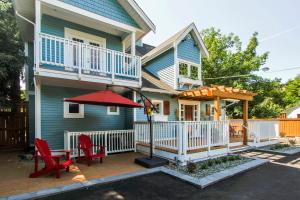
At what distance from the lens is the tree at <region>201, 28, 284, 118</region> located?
21.1 metres

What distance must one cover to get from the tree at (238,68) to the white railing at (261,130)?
10.1 meters

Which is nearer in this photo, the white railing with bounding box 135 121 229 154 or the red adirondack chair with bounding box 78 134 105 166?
the red adirondack chair with bounding box 78 134 105 166

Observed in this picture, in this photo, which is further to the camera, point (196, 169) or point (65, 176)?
point (196, 169)

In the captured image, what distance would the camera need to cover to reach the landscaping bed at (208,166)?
5629mm

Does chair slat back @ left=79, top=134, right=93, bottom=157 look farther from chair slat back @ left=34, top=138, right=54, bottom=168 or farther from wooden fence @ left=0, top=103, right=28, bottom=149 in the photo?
wooden fence @ left=0, top=103, right=28, bottom=149

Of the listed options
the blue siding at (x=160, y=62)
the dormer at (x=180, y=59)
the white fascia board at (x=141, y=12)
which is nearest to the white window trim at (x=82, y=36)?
the white fascia board at (x=141, y=12)

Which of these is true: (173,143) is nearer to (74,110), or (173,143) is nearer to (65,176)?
(65,176)

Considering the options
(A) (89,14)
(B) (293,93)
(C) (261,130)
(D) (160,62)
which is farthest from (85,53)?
(B) (293,93)

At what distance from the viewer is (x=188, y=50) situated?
12.2m

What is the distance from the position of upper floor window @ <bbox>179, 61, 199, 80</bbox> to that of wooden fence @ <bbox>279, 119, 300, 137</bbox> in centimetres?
907

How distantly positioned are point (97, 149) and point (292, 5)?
45.2ft

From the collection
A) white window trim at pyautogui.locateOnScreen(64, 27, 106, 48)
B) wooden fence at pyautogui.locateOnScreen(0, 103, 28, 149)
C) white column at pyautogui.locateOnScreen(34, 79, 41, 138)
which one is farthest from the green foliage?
wooden fence at pyautogui.locateOnScreen(0, 103, 28, 149)

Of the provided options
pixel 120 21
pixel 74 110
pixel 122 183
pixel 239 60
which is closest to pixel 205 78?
pixel 239 60

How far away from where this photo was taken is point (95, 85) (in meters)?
8.09
